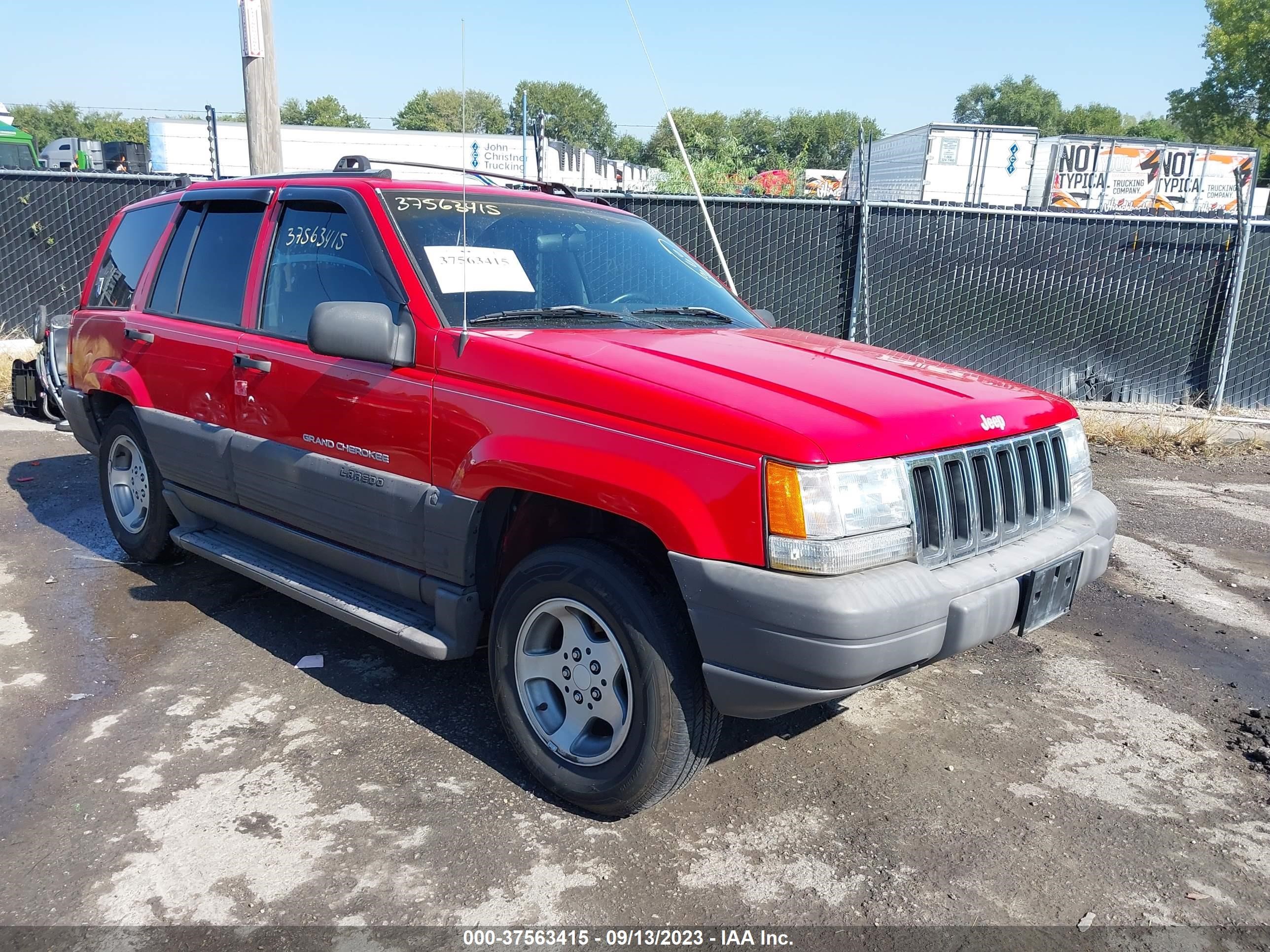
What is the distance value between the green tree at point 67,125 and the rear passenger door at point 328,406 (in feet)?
306

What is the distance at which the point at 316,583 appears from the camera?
147 inches

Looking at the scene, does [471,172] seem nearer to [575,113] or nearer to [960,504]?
[960,504]

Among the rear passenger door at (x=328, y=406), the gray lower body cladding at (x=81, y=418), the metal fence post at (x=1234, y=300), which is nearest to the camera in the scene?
the rear passenger door at (x=328, y=406)

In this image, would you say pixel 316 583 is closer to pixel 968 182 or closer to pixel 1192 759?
pixel 1192 759

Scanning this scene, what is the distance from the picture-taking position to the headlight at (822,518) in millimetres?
2457

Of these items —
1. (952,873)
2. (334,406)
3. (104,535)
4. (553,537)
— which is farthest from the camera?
(104,535)

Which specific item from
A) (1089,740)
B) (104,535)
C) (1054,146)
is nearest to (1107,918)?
(1089,740)

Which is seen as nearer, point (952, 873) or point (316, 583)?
point (952, 873)

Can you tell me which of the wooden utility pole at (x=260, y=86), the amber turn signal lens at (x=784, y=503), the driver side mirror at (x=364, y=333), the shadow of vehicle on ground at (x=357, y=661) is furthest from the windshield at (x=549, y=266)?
the wooden utility pole at (x=260, y=86)

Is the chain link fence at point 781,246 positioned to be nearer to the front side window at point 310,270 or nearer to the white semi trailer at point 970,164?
the front side window at point 310,270

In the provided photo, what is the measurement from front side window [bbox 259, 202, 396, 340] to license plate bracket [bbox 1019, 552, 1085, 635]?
2.36 m

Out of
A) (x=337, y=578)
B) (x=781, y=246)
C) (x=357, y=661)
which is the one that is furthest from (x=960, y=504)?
(x=781, y=246)

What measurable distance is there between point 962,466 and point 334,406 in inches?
87.3

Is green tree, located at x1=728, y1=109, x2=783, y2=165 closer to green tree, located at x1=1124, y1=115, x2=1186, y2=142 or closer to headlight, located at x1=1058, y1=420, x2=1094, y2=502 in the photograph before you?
green tree, located at x1=1124, y1=115, x2=1186, y2=142
